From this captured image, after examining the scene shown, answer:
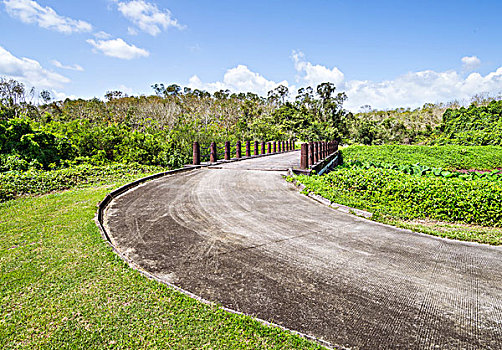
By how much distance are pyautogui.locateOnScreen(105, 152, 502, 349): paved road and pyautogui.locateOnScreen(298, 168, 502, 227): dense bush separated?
1.29m

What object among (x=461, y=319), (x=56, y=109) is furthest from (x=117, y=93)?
(x=461, y=319)

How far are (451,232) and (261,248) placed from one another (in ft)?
10.9

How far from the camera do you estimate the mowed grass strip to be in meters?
2.30

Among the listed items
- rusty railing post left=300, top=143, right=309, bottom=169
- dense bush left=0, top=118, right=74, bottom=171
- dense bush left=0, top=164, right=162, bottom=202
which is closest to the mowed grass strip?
dense bush left=0, top=164, right=162, bottom=202

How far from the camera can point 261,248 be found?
420 cm

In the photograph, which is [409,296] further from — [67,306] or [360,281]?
[67,306]

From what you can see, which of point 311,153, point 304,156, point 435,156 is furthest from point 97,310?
point 435,156

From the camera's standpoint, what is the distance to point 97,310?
2.67 meters

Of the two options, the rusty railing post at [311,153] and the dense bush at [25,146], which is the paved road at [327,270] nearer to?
the rusty railing post at [311,153]

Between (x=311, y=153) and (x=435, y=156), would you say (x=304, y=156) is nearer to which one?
(x=311, y=153)

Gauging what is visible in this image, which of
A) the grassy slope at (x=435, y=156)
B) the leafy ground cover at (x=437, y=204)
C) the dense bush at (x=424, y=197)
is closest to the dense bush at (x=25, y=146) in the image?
the dense bush at (x=424, y=197)

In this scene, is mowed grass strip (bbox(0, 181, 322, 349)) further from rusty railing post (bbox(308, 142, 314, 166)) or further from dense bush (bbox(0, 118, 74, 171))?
rusty railing post (bbox(308, 142, 314, 166))

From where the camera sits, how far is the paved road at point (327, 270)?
2.54m

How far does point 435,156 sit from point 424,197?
22.0 meters
